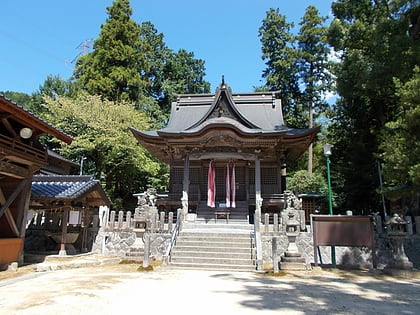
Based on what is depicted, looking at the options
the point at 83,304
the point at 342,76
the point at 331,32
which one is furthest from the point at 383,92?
the point at 83,304

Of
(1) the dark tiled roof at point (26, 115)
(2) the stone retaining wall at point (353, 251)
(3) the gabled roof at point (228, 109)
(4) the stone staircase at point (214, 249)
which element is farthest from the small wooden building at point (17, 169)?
(2) the stone retaining wall at point (353, 251)

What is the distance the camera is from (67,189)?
13.0 metres

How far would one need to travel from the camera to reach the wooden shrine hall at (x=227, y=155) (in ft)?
49.8

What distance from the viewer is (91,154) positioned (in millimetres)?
23109

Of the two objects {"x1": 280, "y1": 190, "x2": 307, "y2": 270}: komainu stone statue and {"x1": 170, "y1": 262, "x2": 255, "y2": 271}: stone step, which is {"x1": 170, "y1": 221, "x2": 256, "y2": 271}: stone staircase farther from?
{"x1": 280, "y1": 190, "x2": 307, "y2": 270}: komainu stone statue

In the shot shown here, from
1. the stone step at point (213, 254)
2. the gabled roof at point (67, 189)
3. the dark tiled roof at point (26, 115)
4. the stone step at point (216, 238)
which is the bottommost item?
the stone step at point (213, 254)

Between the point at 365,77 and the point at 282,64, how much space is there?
50.8 ft

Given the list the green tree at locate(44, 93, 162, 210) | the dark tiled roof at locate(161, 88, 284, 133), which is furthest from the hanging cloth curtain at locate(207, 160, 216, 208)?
the green tree at locate(44, 93, 162, 210)

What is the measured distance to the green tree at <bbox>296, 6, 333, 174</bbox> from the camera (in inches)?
1128

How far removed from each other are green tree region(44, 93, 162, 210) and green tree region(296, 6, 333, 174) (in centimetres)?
1554

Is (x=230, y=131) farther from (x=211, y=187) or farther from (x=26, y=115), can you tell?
(x=26, y=115)

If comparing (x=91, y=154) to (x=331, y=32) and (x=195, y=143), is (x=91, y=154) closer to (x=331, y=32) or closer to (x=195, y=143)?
(x=195, y=143)

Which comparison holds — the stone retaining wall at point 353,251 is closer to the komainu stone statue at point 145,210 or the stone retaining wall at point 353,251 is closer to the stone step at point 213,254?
the stone step at point 213,254

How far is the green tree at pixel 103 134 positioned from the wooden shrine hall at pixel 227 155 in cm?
417
